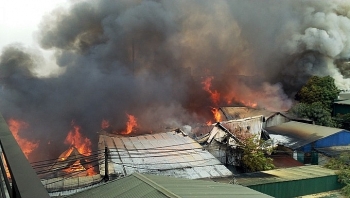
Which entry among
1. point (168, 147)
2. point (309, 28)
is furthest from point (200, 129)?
point (309, 28)

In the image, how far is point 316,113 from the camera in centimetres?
2302

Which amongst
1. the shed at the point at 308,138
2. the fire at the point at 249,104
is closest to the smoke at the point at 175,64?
the fire at the point at 249,104

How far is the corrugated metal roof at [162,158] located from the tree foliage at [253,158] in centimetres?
177

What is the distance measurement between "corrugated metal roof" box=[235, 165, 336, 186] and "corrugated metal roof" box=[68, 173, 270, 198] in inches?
223

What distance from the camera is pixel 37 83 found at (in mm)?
17797

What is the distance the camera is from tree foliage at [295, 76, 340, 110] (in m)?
24.5

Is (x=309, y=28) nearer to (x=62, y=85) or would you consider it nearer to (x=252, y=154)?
(x=252, y=154)

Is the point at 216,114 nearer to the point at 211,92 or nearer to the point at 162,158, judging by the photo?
the point at 211,92

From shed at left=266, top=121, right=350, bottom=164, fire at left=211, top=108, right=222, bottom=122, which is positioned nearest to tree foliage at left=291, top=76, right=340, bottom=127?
shed at left=266, top=121, right=350, bottom=164

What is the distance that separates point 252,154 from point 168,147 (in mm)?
3678

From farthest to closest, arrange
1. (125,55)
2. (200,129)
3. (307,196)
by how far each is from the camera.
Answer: (125,55) → (200,129) → (307,196)

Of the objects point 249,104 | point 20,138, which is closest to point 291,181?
point 20,138

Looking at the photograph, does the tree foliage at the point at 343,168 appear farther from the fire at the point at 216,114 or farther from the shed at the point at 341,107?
the shed at the point at 341,107

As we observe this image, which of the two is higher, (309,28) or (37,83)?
(309,28)
